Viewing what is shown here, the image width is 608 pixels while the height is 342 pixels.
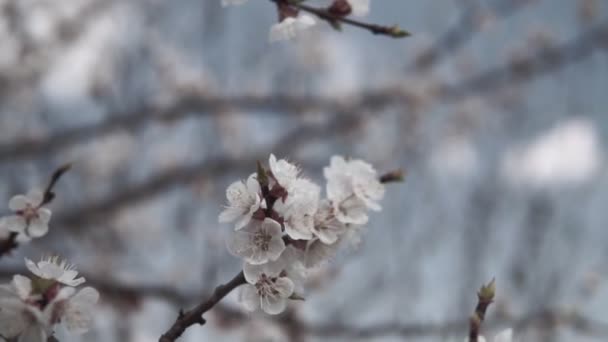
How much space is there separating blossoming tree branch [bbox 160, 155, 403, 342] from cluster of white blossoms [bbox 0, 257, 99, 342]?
15 centimetres

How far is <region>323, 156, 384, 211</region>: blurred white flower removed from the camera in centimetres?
117

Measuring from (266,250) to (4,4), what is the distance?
469 cm

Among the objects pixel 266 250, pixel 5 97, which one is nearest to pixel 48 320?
pixel 266 250

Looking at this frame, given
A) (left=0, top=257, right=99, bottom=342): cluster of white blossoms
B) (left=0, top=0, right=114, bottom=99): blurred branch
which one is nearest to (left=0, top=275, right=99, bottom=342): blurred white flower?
(left=0, top=257, right=99, bottom=342): cluster of white blossoms

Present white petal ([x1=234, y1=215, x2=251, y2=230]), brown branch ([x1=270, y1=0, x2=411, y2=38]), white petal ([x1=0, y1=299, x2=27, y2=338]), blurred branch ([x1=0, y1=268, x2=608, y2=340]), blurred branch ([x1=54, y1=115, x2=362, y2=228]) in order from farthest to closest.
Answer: blurred branch ([x1=54, y1=115, x2=362, y2=228]), blurred branch ([x1=0, y1=268, x2=608, y2=340]), brown branch ([x1=270, y1=0, x2=411, y2=38]), white petal ([x1=234, y1=215, x2=251, y2=230]), white petal ([x1=0, y1=299, x2=27, y2=338])

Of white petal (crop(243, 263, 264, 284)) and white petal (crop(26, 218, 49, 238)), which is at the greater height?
white petal (crop(243, 263, 264, 284))

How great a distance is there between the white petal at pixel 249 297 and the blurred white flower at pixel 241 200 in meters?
0.12

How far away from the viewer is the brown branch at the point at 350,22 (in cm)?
130

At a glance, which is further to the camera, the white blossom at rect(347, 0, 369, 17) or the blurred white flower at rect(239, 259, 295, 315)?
the white blossom at rect(347, 0, 369, 17)

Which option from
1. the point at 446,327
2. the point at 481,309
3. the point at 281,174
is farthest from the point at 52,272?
the point at 446,327

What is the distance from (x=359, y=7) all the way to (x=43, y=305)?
88cm

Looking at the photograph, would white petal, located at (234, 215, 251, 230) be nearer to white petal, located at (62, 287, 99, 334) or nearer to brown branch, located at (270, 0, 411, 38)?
white petal, located at (62, 287, 99, 334)

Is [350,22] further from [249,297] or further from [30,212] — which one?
[30,212]

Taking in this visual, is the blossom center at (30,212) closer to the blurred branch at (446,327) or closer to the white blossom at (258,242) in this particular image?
the white blossom at (258,242)
